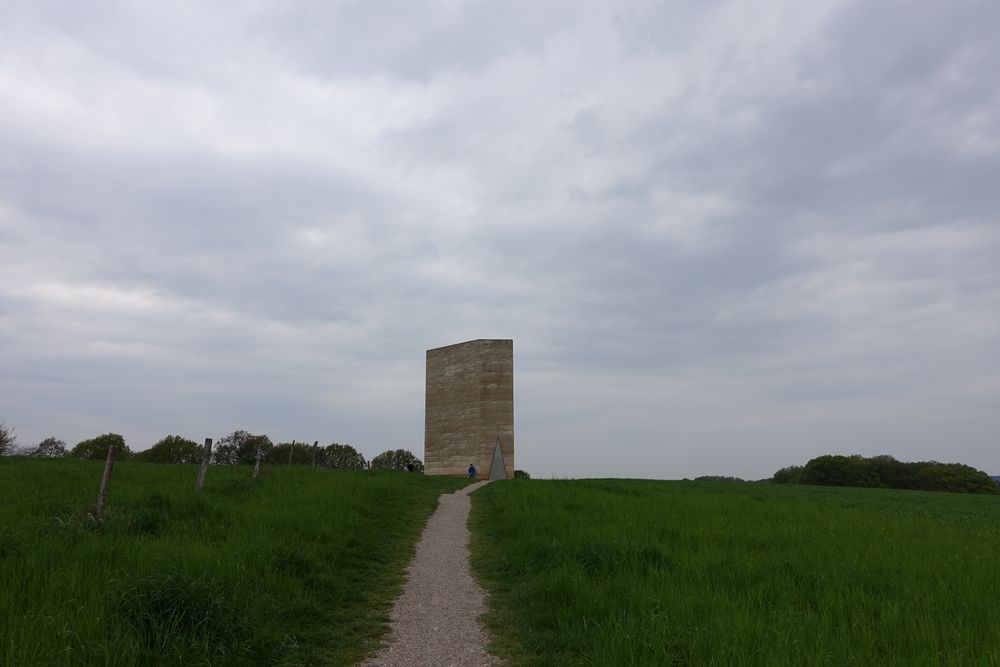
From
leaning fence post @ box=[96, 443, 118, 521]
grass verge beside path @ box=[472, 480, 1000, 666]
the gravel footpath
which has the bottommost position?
the gravel footpath

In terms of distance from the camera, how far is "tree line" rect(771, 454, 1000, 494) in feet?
219

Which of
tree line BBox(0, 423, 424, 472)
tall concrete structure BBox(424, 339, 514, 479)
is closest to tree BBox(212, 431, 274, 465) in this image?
tree line BBox(0, 423, 424, 472)

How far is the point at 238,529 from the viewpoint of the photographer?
30.8 feet

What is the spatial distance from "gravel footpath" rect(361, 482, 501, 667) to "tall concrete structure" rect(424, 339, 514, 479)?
2570 cm

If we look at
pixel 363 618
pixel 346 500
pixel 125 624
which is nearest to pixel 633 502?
pixel 346 500

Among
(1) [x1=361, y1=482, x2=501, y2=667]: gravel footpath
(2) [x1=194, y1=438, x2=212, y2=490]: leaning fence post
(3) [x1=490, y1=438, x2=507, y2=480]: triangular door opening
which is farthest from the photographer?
(3) [x1=490, y1=438, x2=507, y2=480]: triangular door opening

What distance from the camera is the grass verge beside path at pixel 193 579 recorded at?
193 inches

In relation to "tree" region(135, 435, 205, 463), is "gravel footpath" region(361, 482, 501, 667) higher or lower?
lower

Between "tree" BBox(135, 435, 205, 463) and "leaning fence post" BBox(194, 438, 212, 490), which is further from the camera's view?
"tree" BBox(135, 435, 205, 463)

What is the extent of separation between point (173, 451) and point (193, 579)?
6792cm

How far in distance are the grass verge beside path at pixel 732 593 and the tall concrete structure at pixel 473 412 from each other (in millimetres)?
24729

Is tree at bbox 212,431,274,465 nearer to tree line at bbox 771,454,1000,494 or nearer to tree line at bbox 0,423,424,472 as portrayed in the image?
tree line at bbox 0,423,424,472

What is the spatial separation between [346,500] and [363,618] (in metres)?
6.70

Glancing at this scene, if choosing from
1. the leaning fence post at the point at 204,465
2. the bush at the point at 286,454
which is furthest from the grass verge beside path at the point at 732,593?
the bush at the point at 286,454
